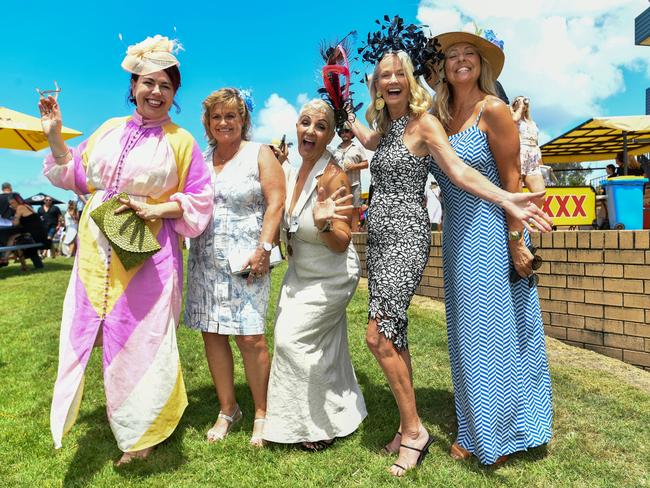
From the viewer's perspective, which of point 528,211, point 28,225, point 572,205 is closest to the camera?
point 528,211

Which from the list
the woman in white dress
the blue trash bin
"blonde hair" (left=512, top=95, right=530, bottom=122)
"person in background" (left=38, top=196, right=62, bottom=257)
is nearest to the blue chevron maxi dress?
the woman in white dress

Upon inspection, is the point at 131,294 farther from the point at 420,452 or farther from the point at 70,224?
the point at 70,224

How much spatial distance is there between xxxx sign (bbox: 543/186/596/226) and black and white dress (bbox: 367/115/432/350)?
193 inches

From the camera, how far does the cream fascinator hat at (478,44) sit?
2.73 m

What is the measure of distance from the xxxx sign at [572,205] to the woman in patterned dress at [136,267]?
557cm

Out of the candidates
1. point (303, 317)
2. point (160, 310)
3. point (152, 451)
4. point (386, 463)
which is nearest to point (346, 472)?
point (386, 463)

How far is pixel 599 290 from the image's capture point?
15.7 ft

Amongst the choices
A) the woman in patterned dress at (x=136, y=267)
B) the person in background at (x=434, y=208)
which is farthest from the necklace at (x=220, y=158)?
the person in background at (x=434, y=208)

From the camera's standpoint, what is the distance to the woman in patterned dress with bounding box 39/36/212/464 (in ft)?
8.89

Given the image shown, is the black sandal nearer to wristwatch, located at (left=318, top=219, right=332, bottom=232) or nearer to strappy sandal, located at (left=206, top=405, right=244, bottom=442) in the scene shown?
strappy sandal, located at (left=206, top=405, right=244, bottom=442)

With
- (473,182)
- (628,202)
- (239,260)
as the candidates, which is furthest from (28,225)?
(473,182)

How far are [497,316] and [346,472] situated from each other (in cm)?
119

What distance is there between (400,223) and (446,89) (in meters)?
0.88

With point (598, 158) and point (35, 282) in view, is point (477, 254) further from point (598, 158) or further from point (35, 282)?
point (598, 158)
